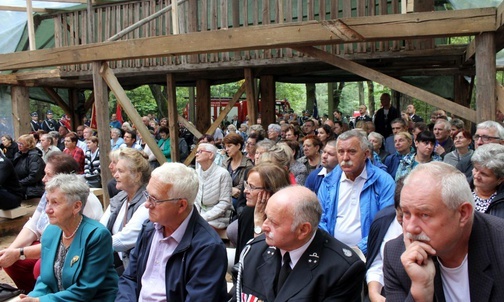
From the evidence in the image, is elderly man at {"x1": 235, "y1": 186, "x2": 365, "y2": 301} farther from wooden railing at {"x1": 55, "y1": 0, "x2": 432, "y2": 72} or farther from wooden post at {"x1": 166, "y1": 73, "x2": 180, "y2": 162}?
wooden post at {"x1": 166, "y1": 73, "x2": 180, "y2": 162}

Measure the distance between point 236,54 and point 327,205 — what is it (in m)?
5.69

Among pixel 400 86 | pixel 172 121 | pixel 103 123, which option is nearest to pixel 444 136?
pixel 400 86

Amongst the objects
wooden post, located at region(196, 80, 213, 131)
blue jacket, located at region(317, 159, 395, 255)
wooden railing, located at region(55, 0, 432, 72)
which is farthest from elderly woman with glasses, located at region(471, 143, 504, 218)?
wooden post, located at region(196, 80, 213, 131)

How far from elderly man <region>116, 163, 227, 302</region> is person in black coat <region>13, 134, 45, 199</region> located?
5711mm

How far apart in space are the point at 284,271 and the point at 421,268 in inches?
34.1

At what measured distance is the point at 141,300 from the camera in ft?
10.3

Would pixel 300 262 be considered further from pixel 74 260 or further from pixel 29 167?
pixel 29 167

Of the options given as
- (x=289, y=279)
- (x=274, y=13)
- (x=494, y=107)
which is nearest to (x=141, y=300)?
(x=289, y=279)

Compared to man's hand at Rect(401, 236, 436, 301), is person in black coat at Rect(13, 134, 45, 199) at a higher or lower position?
lower

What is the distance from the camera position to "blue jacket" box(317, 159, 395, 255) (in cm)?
387

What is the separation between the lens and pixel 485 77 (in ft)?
16.3

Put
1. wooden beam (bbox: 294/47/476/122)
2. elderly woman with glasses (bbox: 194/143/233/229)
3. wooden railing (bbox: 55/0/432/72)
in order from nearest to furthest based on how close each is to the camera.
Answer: wooden beam (bbox: 294/47/476/122) < elderly woman with glasses (bbox: 194/143/233/229) < wooden railing (bbox: 55/0/432/72)

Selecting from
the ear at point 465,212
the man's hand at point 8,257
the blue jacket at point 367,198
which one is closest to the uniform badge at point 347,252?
the ear at point 465,212

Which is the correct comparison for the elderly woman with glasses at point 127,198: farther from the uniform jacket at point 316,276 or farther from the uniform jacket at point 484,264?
the uniform jacket at point 484,264
